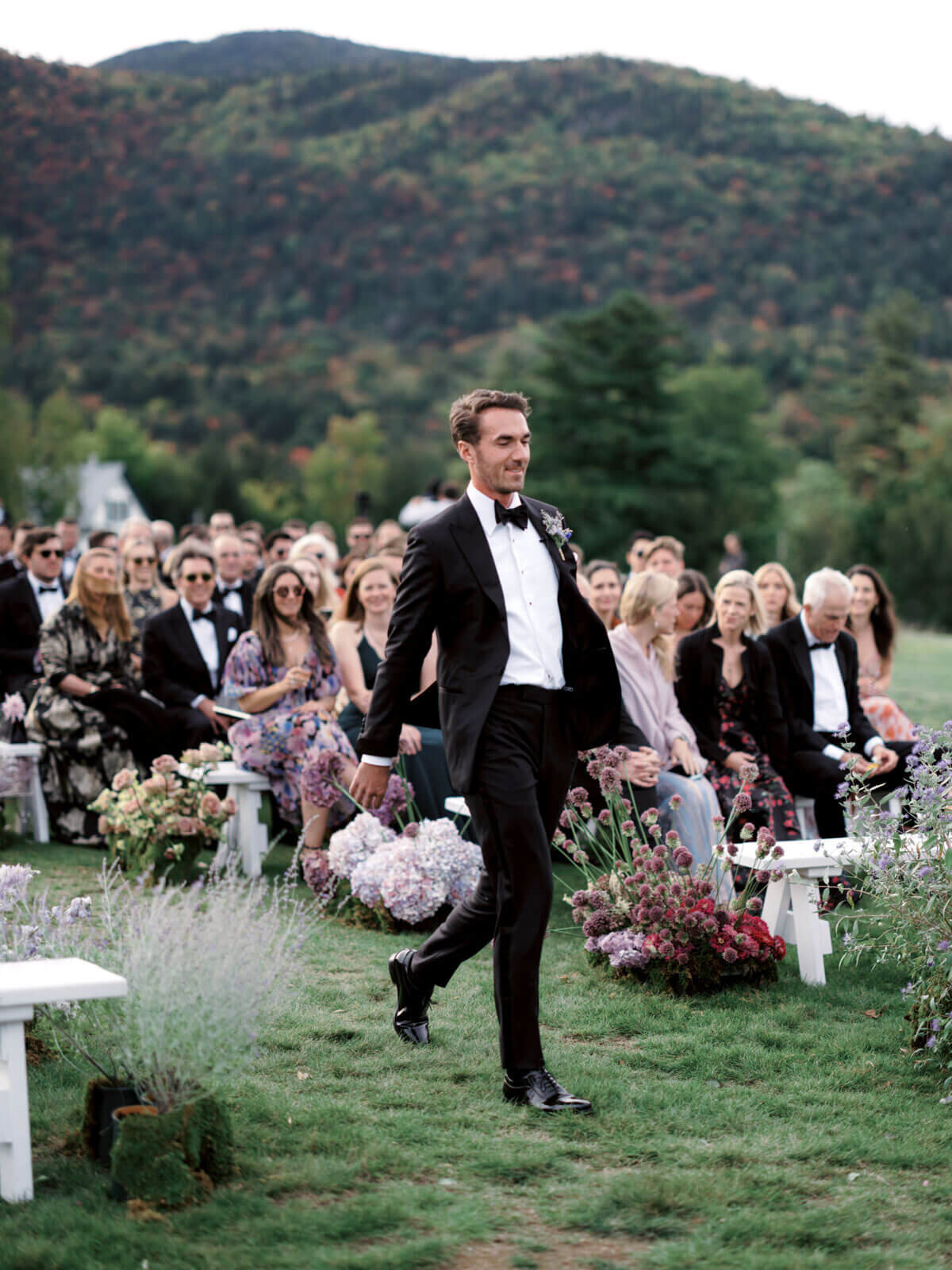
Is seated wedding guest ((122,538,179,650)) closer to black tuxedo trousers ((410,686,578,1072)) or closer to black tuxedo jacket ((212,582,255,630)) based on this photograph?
black tuxedo jacket ((212,582,255,630))

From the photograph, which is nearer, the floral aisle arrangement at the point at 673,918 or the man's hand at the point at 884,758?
the floral aisle arrangement at the point at 673,918

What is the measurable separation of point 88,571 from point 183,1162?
18.4ft

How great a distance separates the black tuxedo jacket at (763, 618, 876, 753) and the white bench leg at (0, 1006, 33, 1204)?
489 cm

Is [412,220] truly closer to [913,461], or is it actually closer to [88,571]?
[913,461]

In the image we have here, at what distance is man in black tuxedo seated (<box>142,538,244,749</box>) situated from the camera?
29.4 ft

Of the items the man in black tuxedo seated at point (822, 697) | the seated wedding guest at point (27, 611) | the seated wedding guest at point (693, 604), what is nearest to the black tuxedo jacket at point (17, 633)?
the seated wedding guest at point (27, 611)

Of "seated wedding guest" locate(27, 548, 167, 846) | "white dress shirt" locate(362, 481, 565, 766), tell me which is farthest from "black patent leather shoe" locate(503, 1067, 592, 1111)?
"seated wedding guest" locate(27, 548, 167, 846)

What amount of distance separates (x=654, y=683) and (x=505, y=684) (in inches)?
125

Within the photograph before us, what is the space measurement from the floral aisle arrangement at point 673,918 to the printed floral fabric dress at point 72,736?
388cm

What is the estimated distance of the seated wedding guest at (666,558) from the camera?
980cm

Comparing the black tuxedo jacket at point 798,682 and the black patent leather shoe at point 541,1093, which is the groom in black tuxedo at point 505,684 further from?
the black tuxedo jacket at point 798,682

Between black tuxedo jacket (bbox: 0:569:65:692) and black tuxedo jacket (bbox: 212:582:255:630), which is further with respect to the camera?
black tuxedo jacket (bbox: 0:569:65:692)

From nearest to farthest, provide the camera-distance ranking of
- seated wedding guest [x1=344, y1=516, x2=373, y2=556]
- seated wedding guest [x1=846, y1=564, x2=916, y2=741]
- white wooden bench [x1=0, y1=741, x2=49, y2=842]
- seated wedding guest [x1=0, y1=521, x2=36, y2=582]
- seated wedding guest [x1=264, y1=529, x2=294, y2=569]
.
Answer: white wooden bench [x1=0, y1=741, x2=49, y2=842]
seated wedding guest [x1=846, y1=564, x2=916, y2=741]
seated wedding guest [x1=0, y1=521, x2=36, y2=582]
seated wedding guest [x1=264, y1=529, x2=294, y2=569]
seated wedding guest [x1=344, y1=516, x2=373, y2=556]

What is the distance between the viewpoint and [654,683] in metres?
7.19
